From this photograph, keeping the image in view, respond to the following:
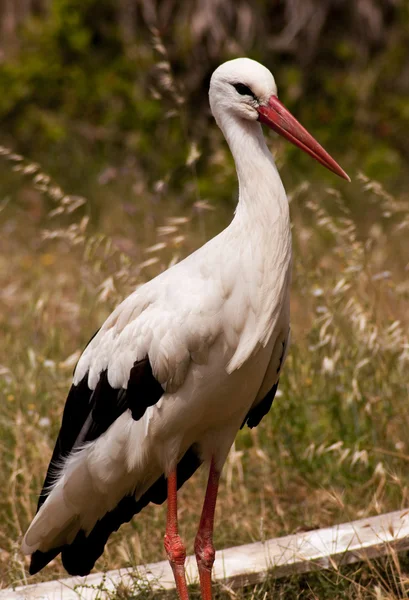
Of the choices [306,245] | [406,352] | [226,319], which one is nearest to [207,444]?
[226,319]

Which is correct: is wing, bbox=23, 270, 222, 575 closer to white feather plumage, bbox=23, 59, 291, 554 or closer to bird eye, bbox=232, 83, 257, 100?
white feather plumage, bbox=23, 59, 291, 554

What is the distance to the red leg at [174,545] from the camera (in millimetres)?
3500

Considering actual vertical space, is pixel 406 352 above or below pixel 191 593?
above

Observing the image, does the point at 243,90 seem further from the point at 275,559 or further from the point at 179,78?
the point at 179,78

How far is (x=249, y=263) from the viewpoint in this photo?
3227 mm

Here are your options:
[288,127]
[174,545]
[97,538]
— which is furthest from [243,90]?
[97,538]

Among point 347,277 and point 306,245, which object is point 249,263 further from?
point 306,245

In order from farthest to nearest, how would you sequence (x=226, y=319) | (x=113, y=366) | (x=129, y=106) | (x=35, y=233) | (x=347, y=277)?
(x=129, y=106) → (x=35, y=233) → (x=347, y=277) → (x=113, y=366) → (x=226, y=319)

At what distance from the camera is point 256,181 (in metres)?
3.28

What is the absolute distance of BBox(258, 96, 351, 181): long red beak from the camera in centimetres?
327

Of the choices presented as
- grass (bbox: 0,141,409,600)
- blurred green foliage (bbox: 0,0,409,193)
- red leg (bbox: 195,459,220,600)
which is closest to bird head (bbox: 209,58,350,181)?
grass (bbox: 0,141,409,600)

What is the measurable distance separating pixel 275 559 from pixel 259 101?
4.89 ft

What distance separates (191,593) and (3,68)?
6.76 metres

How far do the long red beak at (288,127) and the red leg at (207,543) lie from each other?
1.12 m
